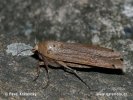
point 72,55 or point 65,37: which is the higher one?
point 72,55

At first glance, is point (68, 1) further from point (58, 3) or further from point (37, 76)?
point (37, 76)

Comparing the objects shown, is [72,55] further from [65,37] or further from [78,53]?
[65,37]

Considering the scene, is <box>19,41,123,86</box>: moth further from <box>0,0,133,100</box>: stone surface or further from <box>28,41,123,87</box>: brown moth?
<box>0,0,133,100</box>: stone surface

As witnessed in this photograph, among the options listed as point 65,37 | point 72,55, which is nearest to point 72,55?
point 72,55

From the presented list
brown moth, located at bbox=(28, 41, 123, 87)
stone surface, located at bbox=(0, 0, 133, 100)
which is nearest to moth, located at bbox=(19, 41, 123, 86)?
brown moth, located at bbox=(28, 41, 123, 87)

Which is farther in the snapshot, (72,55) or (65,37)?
(65,37)

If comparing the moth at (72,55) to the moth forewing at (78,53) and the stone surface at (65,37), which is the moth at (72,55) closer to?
the moth forewing at (78,53)

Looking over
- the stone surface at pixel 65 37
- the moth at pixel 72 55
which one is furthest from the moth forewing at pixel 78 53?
the stone surface at pixel 65 37
